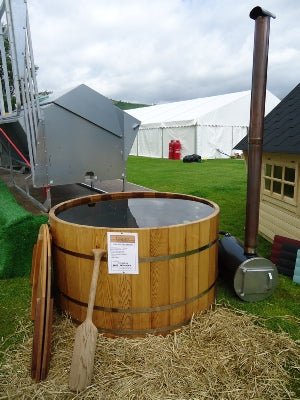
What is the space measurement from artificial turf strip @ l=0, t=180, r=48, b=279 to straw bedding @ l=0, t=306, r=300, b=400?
142cm

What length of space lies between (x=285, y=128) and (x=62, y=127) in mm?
3877

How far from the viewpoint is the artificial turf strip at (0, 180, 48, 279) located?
4309 mm

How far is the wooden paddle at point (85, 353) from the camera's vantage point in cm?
245

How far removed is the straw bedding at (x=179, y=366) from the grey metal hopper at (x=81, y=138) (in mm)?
3351

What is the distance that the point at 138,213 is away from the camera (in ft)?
12.9

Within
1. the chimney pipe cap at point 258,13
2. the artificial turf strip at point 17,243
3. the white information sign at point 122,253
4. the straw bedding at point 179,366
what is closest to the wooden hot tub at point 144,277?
the white information sign at point 122,253

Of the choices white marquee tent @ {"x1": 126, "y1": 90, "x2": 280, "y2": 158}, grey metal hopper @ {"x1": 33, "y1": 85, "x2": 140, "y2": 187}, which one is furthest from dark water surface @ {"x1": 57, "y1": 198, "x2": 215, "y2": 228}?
white marquee tent @ {"x1": 126, "y1": 90, "x2": 280, "y2": 158}

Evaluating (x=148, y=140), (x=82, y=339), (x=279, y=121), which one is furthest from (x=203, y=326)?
(x=148, y=140)

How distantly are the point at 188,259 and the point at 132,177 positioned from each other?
11.5 metres

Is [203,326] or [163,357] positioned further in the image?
[203,326]

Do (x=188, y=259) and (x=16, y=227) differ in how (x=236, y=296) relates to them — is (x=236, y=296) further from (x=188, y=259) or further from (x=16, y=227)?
(x=16, y=227)

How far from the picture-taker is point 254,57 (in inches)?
147

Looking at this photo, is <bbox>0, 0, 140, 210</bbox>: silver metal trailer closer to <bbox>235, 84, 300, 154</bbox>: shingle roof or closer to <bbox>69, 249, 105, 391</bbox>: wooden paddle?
<bbox>235, 84, 300, 154</bbox>: shingle roof

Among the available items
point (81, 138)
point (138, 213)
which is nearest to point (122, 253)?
point (138, 213)
